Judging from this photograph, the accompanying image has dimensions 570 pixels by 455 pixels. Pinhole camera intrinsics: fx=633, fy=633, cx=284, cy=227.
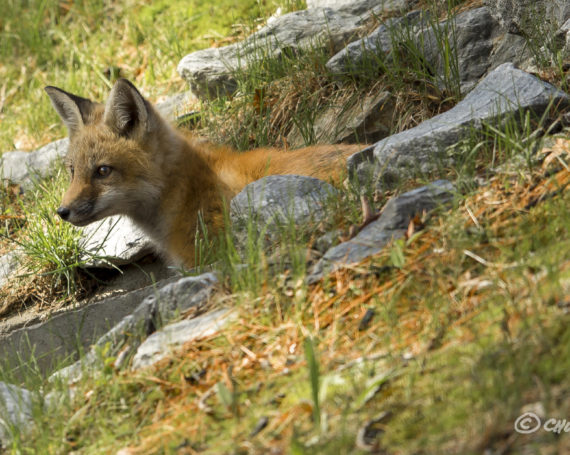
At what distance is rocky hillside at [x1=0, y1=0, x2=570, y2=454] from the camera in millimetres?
2145

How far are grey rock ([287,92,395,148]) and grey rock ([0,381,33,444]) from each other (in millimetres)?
3592

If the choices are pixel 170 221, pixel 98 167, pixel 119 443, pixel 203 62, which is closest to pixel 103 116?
pixel 98 167

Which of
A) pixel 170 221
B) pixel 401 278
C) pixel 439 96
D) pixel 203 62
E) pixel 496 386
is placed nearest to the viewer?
pixel 496 386

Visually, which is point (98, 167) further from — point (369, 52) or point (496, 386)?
point (496, 386)

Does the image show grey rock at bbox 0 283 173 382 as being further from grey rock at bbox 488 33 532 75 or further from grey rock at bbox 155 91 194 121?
grey rock at bbox 488 33 532 75

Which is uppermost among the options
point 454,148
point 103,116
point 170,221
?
point 103,116

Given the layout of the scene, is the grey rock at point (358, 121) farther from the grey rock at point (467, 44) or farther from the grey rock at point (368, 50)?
the grey rock at point (467, 44)

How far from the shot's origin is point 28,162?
757cm

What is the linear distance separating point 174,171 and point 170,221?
0.41m

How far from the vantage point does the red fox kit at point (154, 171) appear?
481 cm

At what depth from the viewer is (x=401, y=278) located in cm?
281

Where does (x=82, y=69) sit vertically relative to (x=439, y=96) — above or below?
above

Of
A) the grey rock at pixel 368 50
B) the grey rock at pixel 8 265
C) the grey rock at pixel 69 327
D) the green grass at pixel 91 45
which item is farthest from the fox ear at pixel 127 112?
the green grass at pixel 91 45

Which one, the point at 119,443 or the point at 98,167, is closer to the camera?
the point at 119,443
